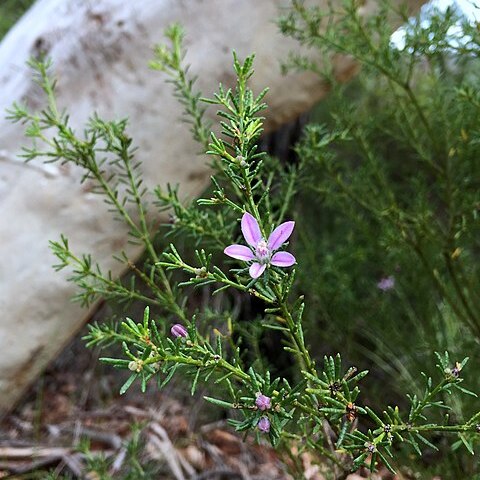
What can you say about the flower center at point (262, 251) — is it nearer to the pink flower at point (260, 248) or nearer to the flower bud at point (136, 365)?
the pink flower at point (260, 248)

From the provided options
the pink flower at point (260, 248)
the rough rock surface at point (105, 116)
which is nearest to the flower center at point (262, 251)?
the pink flower at point (260, 248)

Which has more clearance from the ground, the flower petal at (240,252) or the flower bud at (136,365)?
the flower petal at (240,252)

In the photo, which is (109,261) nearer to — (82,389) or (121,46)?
(121,46)

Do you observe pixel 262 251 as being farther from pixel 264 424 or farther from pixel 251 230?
pixel 264 424

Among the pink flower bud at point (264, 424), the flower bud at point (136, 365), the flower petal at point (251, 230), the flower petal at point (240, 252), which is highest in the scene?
the flower petal at point (251, 230)

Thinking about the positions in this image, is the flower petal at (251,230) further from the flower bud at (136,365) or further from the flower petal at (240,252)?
the flower bud at (136,365)

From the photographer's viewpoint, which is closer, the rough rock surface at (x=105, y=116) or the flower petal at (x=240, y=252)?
the flower petal at (x=240, y=252)

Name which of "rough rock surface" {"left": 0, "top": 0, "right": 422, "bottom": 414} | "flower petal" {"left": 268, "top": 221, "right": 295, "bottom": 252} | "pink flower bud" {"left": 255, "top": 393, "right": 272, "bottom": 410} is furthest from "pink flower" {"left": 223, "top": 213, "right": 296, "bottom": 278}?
"rough rock surface" {"left": 0, "top": 0, "right": 422, "bottom": 414}

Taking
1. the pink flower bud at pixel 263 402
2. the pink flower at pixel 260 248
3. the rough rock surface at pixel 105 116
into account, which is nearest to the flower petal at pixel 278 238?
the pink flower at pixel 260 248
